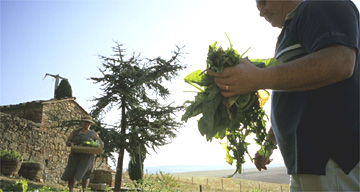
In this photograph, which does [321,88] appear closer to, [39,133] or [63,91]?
[39,133]

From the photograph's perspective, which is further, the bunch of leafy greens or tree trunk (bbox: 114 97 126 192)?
tree trunk (bbox: 114 97 126 192)

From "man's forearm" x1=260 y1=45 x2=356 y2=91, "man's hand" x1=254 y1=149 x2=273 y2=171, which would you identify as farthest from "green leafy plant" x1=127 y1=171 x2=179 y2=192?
"man's forearm" x1=260 y1=45 x2=356 y2=91

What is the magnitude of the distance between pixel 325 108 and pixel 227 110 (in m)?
0.37

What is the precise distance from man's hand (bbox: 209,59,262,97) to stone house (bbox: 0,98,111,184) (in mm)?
10857

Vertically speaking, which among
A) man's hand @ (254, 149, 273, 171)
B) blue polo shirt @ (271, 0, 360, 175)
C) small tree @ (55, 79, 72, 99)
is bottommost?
man's hand @ (254, 149, 273, 171)

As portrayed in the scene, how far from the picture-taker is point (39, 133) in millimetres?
12406

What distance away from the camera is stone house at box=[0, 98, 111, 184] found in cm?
1092

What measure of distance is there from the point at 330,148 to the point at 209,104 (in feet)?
1.58

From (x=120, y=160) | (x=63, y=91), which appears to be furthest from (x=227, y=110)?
(x=63, y=91)

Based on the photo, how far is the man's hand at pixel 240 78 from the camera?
103 centimetres

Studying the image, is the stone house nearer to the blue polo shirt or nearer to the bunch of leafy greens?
the bunch of leafy greens

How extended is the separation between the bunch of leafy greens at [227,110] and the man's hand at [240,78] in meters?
0.04

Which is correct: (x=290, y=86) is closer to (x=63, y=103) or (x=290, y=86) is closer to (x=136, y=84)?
(x=136, y=84)

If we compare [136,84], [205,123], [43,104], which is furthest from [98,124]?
[205,123]
